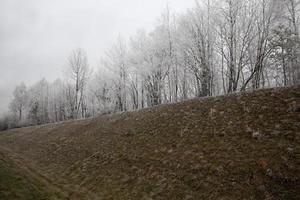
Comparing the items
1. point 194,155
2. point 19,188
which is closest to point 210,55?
point 194,155

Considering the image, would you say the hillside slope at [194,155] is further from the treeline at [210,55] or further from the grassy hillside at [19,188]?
the treeline at [210,55]

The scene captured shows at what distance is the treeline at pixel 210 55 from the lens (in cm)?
2725

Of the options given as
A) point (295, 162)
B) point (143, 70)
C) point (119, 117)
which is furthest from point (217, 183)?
point (143, 70)

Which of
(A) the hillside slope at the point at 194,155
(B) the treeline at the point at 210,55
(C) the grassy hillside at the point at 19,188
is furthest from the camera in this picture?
(B) the treeline at the point at 210,55

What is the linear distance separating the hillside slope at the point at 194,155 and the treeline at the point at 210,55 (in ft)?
30.8

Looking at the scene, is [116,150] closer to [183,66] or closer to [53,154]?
[53,154]

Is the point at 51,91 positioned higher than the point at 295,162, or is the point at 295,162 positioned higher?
the point at 51,91

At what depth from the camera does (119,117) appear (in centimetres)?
2725

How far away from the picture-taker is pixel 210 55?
105 feet

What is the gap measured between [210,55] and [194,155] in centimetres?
2022

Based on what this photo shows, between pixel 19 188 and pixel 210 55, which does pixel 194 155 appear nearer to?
pixel 19 188

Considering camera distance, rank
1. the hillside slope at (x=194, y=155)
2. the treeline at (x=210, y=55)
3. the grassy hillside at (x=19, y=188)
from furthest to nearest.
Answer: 1. the treeline at (x=210, y=55)
2. the grassy hillside at (x=19, y=188)
3. the hillside slope at (x=194, y=155)

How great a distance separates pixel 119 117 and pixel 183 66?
1443 cm

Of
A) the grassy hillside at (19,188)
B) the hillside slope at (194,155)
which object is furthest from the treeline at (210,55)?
the grassy hillside at (19,188)
